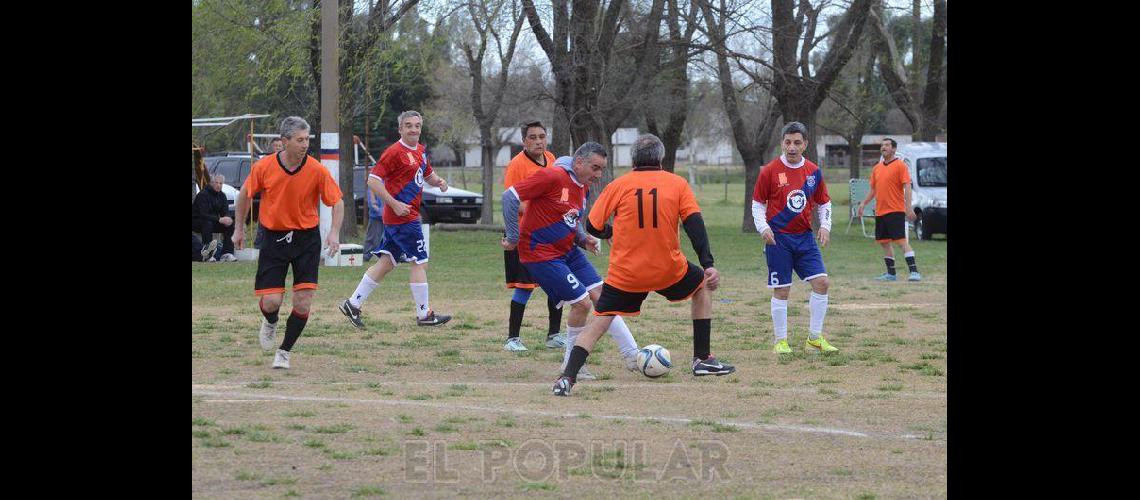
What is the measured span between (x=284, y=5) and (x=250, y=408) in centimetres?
1700

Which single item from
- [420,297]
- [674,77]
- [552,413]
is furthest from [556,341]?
[674,77]

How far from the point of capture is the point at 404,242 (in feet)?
40.4

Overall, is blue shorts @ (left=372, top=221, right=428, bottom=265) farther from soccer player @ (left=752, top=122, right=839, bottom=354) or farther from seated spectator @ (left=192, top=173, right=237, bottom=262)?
seated spectator @ (left=192, top=173, right=237, bottom=262)

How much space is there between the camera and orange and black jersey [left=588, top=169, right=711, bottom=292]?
8766mm

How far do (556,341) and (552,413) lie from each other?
10.5 feet

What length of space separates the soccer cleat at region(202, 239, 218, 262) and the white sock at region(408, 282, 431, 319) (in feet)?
31.8

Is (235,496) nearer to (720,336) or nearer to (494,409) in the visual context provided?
(494,409)

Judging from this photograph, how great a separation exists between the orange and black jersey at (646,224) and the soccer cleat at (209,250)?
13839 millimetres

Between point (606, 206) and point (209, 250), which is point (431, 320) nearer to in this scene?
point (606, 206)

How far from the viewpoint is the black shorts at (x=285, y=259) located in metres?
9.74

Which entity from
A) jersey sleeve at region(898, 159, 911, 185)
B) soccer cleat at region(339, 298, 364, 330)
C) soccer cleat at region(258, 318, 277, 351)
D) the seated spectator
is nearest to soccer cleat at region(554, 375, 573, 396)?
soccer cleat at region(258, 318, 277, 351)
